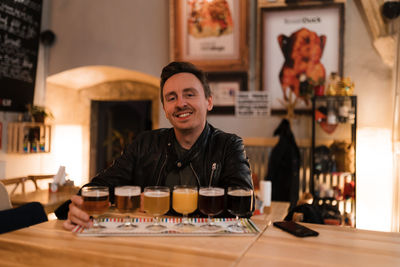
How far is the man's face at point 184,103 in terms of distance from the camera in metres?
1.91

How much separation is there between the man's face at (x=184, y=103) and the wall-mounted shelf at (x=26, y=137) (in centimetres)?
285

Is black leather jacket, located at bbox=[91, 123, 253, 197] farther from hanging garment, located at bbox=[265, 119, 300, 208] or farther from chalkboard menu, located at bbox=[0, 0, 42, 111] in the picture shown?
chalkboard menu, located at bbox=[0, 0, 42, 111]

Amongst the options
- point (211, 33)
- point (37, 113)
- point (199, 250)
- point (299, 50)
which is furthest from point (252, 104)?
point (199, 250)

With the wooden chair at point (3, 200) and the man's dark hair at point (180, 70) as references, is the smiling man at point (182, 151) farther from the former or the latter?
the wooden chair at point (3, 200)

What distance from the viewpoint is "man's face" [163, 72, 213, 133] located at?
1908 millimetres

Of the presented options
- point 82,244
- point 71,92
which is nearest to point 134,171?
→ point 82,244

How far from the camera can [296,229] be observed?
4.24 feet

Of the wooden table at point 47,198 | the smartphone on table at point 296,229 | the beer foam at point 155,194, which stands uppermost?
the beer foam at point 155,194

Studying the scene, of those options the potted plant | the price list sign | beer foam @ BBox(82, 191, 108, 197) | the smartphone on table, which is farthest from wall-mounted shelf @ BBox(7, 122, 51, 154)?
the smartphone on table

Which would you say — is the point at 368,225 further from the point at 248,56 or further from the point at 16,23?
the point at 16,23

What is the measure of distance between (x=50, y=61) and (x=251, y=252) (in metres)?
4.53

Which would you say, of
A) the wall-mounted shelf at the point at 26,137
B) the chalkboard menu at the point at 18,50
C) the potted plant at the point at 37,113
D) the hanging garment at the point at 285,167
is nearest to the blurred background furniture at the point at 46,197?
the wall-mounted shelf at the point at 26,137

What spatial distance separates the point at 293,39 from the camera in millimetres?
4023

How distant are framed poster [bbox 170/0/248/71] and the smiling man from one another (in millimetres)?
2217
